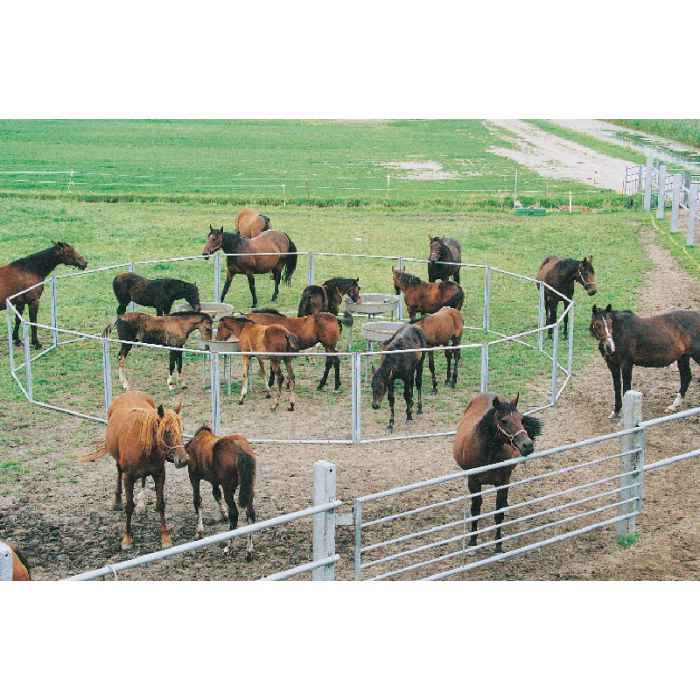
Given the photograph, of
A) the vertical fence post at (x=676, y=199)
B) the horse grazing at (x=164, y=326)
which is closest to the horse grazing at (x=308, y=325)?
the horse grazing at (x=164, y=326)

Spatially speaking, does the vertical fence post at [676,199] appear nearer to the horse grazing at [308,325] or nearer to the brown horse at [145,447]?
the horse grazing at [308,325]

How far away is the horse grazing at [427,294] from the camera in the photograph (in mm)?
15023

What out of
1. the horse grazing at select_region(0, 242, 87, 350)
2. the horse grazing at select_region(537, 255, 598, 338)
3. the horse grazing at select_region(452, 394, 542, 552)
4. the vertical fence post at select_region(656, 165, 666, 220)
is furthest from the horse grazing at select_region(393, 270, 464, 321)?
the vertical fence post at select_region(656, 165, 666, 220)

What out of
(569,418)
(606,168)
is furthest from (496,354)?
(606,168)

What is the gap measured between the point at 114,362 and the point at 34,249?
6957 mm

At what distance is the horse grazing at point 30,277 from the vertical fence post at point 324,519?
9243mm

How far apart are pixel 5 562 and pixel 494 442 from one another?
167 inches

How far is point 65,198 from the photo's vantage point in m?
20.8

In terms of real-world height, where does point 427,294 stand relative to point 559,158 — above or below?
below

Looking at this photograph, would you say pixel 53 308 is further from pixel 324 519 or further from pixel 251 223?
pixel 324 519

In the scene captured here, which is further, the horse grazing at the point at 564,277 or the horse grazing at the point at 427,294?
the horse grazing at the point at 564,277

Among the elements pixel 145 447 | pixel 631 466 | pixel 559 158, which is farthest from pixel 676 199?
pixel 145 447

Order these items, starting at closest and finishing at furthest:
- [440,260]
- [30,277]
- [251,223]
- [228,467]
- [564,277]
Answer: [228,467] → [30,277] → [564,277] → [440,260] → [251,223]

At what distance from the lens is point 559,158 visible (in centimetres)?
1983
